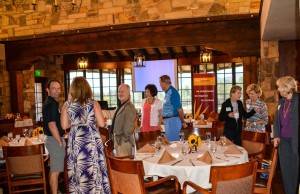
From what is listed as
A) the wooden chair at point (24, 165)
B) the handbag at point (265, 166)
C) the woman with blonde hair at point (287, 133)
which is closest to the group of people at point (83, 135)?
the wooden chair at point (24, 165)

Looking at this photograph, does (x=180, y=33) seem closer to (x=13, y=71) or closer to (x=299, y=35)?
(x=299, y=35)

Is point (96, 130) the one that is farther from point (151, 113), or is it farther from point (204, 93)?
point (204, 93)

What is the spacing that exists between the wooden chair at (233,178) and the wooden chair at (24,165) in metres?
2.31

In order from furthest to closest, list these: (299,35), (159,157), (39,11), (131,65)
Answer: (131,65)
(39,11)
(299,35)
(159,157)

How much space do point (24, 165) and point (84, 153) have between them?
3.27 feet

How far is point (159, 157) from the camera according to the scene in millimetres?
3641

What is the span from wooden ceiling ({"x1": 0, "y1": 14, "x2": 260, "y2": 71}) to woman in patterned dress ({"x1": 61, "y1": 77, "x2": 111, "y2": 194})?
156 inches

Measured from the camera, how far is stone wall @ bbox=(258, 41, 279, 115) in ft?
21.6

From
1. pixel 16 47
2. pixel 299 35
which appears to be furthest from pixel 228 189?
pixel 16 47

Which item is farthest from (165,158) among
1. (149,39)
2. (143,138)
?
(149,39)

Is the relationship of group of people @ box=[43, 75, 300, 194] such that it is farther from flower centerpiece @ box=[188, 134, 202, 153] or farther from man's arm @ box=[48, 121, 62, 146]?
flower centerpiece @ box=[188, 134, 202, 153]

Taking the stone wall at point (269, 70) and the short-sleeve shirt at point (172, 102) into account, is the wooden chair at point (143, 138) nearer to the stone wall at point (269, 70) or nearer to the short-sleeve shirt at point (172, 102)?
the short-sleeve shirt at point (172, 102)

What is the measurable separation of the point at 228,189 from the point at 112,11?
18.5 ft

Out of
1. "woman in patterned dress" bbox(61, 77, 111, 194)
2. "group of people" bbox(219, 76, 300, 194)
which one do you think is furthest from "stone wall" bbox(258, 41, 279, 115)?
"woman in patterned dress" bbox(61, 77, 111, 194)
